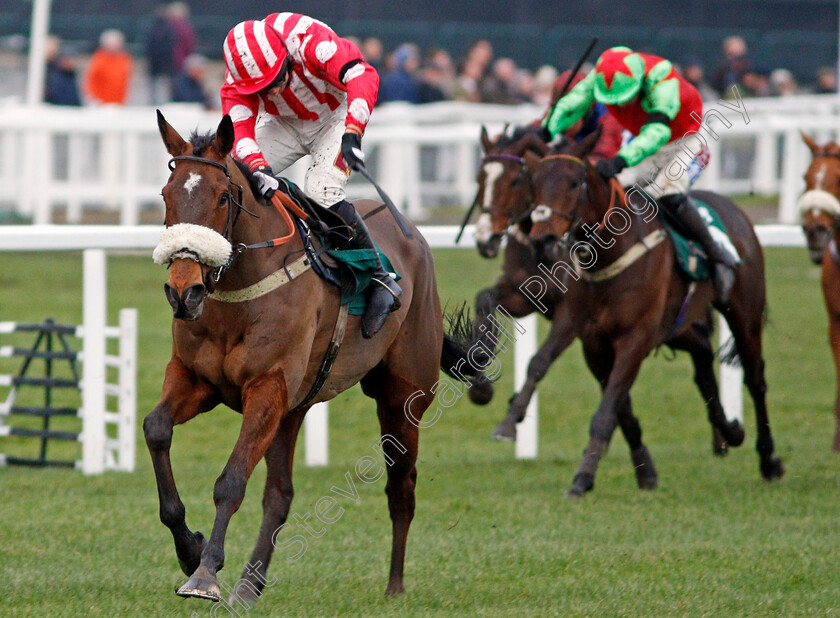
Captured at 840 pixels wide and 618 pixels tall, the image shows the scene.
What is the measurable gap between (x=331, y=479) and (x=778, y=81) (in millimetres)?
15936

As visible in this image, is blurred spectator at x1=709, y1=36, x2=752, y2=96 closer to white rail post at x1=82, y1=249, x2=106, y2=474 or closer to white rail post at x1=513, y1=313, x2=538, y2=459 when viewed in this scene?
white rail post at x1=513, y1=313, x2=538, y2=459

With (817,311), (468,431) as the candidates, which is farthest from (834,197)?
(817,311)

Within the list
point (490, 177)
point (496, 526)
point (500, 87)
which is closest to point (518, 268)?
point (490, 177)

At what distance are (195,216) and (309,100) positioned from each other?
131cm

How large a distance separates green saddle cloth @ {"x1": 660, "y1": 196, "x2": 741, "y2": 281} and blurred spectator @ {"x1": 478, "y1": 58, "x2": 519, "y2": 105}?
9808 mm

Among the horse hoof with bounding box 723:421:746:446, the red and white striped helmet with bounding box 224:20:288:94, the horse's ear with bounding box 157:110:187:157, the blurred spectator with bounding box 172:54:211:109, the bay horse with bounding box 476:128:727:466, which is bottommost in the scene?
the blurred spectator with bounding box 172:54:211:109

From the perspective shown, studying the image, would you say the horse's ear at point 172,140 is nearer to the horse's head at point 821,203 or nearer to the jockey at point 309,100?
the jockey at point 309,100

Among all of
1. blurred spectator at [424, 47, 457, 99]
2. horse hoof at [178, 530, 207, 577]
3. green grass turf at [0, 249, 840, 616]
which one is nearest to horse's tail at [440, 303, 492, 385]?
green grass turf at [0, 249, 840, 616]

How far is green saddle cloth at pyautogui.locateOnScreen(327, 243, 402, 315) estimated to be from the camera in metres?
5.23

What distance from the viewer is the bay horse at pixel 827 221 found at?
8469 millimetres

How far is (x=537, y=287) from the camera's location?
332 inches

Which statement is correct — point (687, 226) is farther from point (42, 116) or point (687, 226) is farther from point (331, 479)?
point (42, 116)

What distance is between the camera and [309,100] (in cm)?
549

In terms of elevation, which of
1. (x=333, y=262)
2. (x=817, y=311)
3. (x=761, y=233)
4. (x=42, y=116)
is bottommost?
(x=817, y=311)
